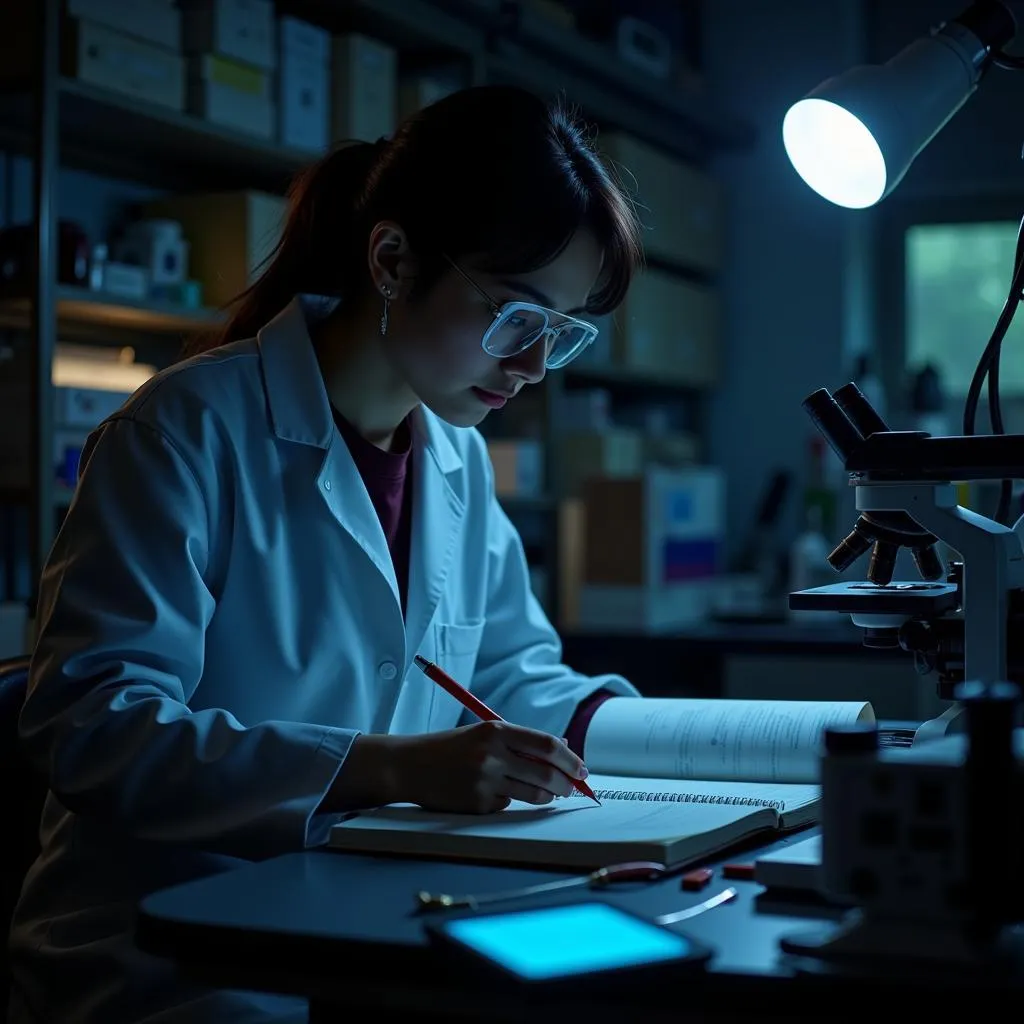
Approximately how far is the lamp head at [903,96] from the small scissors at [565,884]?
0.65 meters

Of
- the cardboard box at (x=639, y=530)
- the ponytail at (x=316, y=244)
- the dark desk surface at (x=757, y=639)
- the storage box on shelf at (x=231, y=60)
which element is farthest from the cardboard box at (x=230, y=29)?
the dark desk surface at (x=757, y=639)

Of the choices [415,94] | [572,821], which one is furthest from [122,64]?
[572,821]

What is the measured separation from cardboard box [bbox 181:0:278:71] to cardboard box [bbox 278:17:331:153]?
74 mm

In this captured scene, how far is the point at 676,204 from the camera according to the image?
12.3 ft

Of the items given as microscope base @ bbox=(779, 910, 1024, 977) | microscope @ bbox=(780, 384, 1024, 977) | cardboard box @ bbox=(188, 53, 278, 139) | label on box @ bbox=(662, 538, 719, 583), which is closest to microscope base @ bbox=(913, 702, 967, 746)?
microscope @ bbox=(780, 384, 1024, 977)

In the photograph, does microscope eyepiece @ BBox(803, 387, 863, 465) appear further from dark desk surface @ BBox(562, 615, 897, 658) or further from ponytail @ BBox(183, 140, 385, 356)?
dark desk surface @ BBox(562, 615, 897, 658)

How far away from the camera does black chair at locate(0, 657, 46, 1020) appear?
1.25 m

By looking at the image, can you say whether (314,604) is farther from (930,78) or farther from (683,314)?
(683,314)

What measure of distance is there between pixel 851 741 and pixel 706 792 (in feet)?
1.43

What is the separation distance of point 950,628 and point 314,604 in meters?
0.59

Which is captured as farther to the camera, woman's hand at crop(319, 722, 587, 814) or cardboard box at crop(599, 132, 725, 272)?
cardboard box at crop(599, 132, 725, 272)

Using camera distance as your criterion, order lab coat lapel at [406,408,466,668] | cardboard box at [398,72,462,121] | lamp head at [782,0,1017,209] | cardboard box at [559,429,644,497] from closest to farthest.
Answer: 1. lamp head at [782,0,1017,209]
2. lab coat lapel at [406,408,466,668]
3. cardboard box at [398,72,462,121]
4. cardboard box at [559,429,644,497]

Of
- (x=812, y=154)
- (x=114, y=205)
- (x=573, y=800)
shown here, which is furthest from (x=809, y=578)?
(x=573, y=800)

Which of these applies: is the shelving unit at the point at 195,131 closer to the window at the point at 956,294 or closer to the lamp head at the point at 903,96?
the lamp head at the point at 903,96
